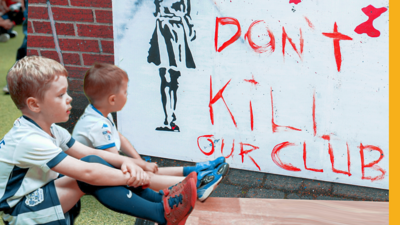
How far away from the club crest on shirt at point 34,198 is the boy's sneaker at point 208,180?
0.67m

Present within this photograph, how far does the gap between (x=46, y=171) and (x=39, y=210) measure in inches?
5.8

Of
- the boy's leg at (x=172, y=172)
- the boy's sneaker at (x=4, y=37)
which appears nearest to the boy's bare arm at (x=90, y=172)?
the boy's leg at (x=172, y=172)

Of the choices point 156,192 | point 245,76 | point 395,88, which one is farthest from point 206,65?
point 395,88

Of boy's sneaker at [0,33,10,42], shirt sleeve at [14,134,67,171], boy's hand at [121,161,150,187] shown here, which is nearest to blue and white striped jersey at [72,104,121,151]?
boy's hand at [121,161,150,187]

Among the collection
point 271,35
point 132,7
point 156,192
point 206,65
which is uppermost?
point 132,7

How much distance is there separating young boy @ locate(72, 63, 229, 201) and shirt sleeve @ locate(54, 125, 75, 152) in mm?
120

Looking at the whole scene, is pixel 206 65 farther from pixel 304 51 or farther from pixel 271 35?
pixel 304 51

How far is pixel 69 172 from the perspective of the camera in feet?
4.51

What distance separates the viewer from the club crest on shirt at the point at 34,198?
54.1 inches

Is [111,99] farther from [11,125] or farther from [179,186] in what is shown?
[11,125]

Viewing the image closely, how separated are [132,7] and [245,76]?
797 millimetres

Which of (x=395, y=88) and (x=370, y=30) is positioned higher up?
(x=370, y=30)

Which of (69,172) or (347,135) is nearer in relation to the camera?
(69,172)

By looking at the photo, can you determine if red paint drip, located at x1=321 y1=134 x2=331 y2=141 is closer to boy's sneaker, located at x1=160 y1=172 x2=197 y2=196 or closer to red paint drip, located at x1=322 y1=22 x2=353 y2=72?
red paint drip, located at x1=322 y1=22 x2=353 y2=72
